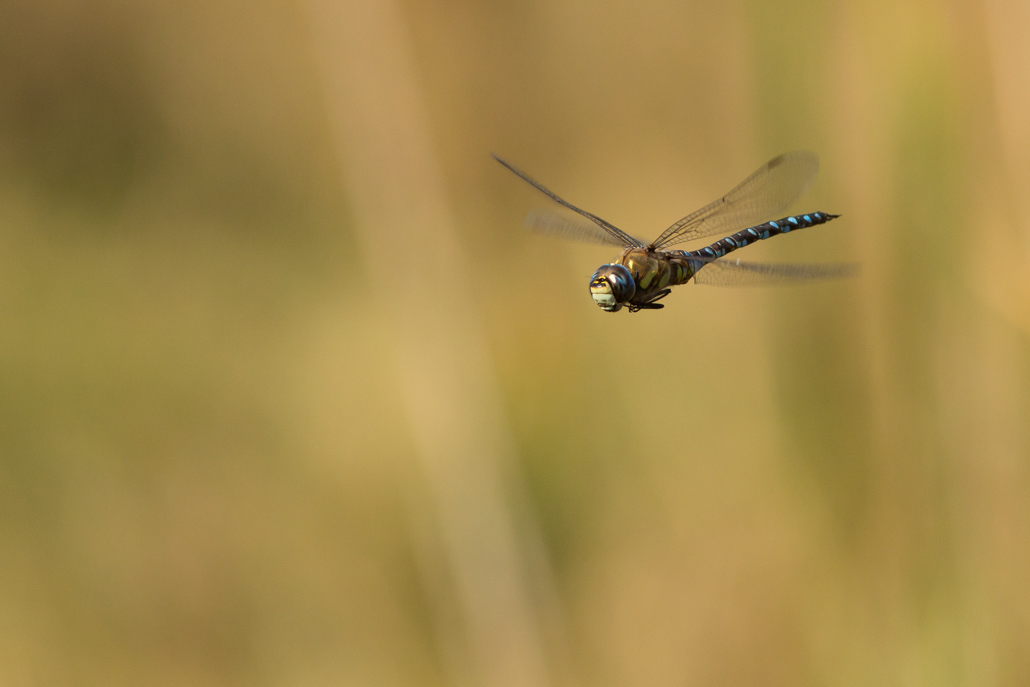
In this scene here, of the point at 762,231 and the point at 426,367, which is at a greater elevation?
the point at 762,231

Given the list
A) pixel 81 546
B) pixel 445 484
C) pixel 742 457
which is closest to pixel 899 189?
pixel 742 457

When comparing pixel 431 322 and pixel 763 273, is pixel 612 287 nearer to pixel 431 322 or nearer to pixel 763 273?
pixel 763 273

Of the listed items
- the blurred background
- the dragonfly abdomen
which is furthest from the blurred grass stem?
the dragonfly abdomen

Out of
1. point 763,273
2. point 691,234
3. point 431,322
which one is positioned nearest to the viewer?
point 763,273

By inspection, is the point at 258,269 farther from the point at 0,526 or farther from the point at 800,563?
the point at 800,563

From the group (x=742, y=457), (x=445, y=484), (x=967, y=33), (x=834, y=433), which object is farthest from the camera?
(x=445, y=484)

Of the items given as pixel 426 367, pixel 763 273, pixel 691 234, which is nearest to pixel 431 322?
pixel 426 367
